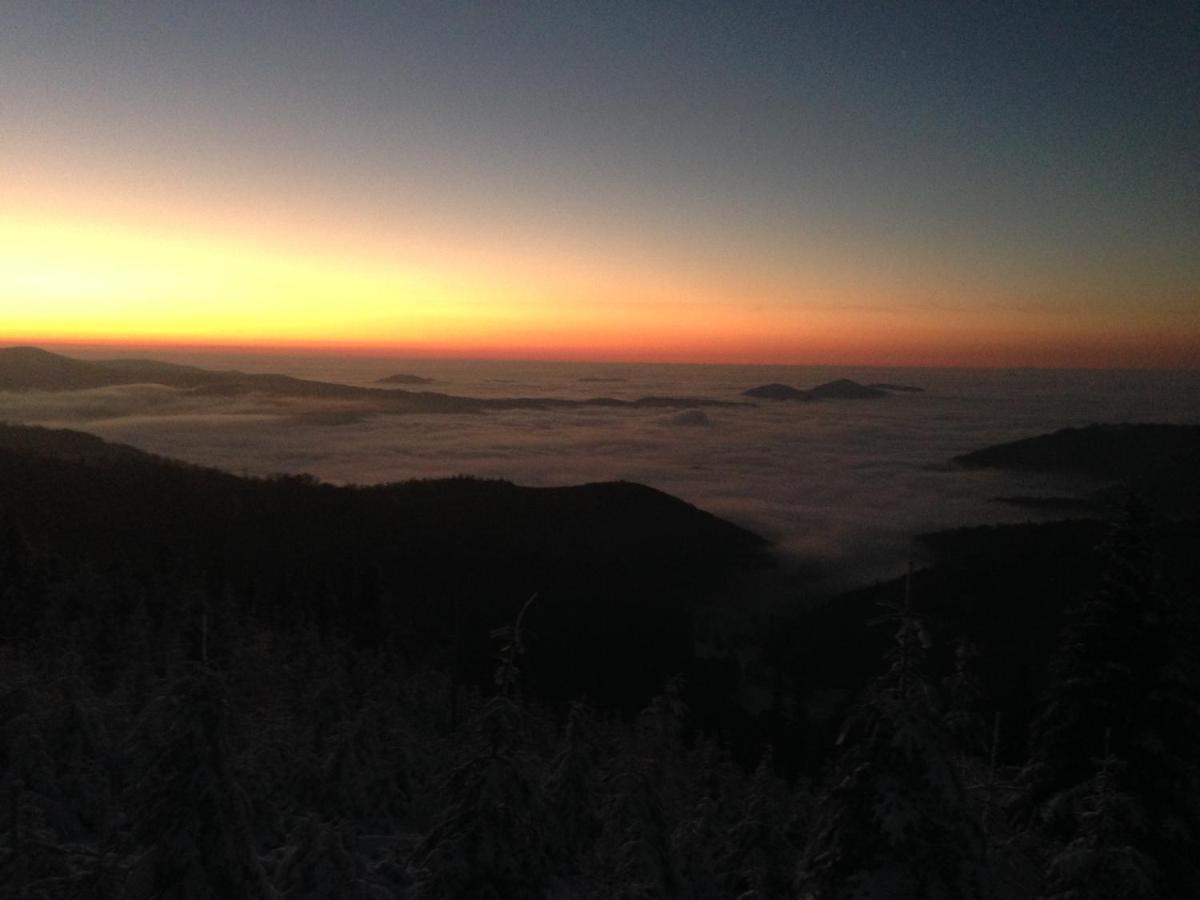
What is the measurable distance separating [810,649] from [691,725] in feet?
133

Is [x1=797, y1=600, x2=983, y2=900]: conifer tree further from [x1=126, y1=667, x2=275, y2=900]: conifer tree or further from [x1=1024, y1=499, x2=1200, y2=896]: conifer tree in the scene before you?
[x1=126, y1=667, x2=275, y2=900]: conifer tree

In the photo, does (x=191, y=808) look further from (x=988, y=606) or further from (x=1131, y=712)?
(x=988, y=606)

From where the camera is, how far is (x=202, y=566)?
75438mm

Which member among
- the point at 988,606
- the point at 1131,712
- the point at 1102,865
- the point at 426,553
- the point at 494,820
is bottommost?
the point at 988,606

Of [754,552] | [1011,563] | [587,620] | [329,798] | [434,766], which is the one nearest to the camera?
[329,798]

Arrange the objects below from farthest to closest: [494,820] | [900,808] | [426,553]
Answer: [426,553] < [494,820] < [900,808]

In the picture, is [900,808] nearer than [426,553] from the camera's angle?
Yes

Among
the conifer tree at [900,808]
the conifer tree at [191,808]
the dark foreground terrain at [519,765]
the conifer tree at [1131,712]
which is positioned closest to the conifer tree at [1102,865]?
the dark foreground terrain at [519,765]

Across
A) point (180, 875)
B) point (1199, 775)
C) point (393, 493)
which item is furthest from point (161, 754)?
point (393, 493)

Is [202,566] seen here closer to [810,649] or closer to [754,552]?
[810,649]

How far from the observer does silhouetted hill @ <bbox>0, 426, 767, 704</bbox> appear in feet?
230

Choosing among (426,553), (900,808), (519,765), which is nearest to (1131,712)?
(900,808)

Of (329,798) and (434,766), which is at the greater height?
(329,798)

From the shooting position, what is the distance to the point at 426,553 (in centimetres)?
11606
